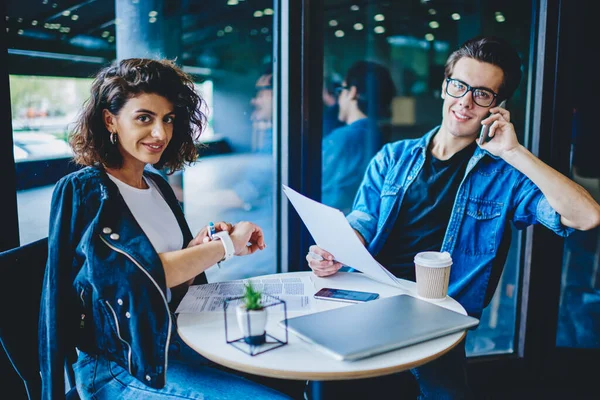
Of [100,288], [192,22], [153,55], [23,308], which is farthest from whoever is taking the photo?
[192,22]

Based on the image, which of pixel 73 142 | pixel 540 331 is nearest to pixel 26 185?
pixel 73 142

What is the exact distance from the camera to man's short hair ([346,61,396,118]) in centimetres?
275

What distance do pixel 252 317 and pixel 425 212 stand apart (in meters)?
0.96

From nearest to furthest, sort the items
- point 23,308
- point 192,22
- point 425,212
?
point 23,308
point 425,212
point 192,22

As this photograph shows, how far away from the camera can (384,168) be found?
78.2 inches

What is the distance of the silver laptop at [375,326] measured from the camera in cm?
109

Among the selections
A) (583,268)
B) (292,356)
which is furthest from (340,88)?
(583,268)

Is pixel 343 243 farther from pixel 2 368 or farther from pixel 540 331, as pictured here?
pixel 540 331

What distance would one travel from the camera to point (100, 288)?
1.26m

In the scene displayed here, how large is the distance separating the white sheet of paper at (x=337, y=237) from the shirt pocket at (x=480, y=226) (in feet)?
1.36

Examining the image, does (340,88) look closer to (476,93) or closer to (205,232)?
(476,93)

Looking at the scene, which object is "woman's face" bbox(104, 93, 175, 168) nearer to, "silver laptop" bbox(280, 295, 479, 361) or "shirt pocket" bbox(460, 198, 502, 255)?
"silver laptop" bbox(280, 295, 479, 361)

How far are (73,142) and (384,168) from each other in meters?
1.14

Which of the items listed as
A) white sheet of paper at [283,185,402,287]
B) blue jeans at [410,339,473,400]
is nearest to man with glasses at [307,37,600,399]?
blue jeans at [410,339,473,400]
